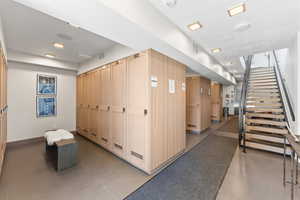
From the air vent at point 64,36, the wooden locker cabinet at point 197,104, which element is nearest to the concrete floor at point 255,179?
the wooden locker cabinet at point 197,104

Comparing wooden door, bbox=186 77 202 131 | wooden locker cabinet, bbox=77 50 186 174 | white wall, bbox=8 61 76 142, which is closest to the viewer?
wooden locker cabinet, bbox=77 50 186 174

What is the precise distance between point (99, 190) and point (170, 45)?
104 inches

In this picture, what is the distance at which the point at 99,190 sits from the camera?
1.93 meters

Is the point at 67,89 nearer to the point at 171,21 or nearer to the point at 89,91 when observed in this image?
the point at 89,91

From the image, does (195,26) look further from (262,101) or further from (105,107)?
(262,101)

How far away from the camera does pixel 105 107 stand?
137 inches

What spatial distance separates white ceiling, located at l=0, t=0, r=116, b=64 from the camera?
6.51 ft

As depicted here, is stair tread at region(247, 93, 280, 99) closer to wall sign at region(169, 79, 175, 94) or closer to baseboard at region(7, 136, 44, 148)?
wall sign at region(169, 79, 175, 94)

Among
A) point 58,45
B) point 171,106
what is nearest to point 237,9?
point 171,106

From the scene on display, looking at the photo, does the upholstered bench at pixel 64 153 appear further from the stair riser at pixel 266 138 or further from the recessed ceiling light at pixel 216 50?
the stair riser at pixel 266 138

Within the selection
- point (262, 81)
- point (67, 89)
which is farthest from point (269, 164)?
point (67, 89)

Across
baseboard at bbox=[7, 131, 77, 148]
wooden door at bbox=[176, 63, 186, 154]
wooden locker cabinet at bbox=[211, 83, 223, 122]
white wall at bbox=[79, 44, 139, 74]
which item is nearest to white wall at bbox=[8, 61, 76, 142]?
baseboard at bbox=[7, 131, 77, 148]

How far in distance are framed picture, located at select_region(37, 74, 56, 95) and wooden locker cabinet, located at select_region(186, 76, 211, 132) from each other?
210 inches

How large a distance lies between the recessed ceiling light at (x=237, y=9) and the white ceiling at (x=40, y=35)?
2457 millimetres
